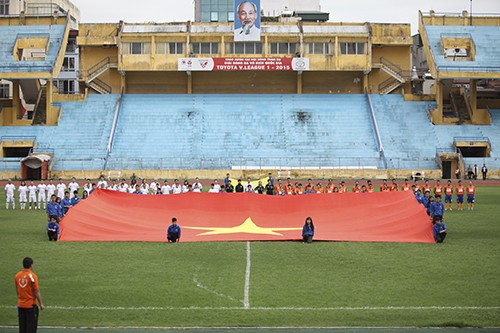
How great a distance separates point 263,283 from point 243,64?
49096mm

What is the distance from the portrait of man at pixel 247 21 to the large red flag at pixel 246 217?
1451 inches

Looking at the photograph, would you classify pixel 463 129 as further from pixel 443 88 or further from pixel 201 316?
pixel 201 316

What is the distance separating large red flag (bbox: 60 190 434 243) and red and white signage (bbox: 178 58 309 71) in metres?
36.0

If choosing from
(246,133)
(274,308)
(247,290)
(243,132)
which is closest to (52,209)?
(247,290)

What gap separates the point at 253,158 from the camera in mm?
59469

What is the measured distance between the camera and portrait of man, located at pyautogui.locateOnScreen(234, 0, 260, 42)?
67.6 m

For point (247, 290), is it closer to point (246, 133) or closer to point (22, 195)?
point (22, 195)

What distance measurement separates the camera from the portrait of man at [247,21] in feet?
222

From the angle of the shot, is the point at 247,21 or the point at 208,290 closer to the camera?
the point at 208,290

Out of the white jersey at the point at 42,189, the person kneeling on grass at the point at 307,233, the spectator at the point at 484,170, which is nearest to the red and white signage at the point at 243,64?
the spectator at the point at 484,170

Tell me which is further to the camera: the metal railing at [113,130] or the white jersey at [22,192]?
the metal railing at [113,130]

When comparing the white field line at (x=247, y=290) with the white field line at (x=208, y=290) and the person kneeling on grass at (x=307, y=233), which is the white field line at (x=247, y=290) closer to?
the white field line at (x=208, y=290)

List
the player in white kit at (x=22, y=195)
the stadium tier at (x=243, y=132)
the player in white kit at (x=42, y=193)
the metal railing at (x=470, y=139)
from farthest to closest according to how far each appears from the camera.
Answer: the metal railing at (x=470, y=139) < the stadium tier at (x=243, y=132) < the player in white kit at (x=42, y=193) < the player in white kit at (x=22, y=195)

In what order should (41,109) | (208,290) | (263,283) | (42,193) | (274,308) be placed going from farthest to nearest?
(41,109) < (42,193) < (263,283) < (208,290) < (274,308)
